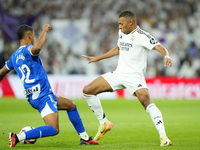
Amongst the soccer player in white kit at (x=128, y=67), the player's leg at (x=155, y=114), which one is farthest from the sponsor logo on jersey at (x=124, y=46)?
the player's leg at (x=155, y=114)

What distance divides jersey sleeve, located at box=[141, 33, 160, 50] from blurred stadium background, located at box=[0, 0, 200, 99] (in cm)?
1258

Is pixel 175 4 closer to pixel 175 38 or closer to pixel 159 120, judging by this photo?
pixel 175 38

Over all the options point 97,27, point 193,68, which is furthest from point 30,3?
point 193,68

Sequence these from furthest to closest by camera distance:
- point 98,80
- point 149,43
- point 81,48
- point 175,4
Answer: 1. point 175,4
2. point 81,48
3. point 98,80
4. point 149,43

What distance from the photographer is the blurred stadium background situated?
63.1ft

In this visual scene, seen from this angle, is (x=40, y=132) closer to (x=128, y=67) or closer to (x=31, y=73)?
(x=31, y=73)

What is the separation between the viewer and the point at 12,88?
18500 mm

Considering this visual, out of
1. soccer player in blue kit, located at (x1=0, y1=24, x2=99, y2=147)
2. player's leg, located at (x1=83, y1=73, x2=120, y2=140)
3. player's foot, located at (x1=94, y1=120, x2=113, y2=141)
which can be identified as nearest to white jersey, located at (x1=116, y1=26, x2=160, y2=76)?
player's leg, located at (x1=83, y1=73, x2=120, y2=140)

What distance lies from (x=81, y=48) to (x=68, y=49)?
798mm

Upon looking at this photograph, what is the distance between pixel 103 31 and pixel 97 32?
38 centimetres

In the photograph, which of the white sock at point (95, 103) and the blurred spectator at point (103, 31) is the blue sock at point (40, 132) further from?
the blurred spectator at point (103, 31)

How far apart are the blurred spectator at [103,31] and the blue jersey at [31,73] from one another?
12.8 meters

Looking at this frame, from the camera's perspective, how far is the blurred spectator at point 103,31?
1955 cm

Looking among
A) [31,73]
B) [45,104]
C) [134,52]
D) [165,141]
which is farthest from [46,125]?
[134,52]
